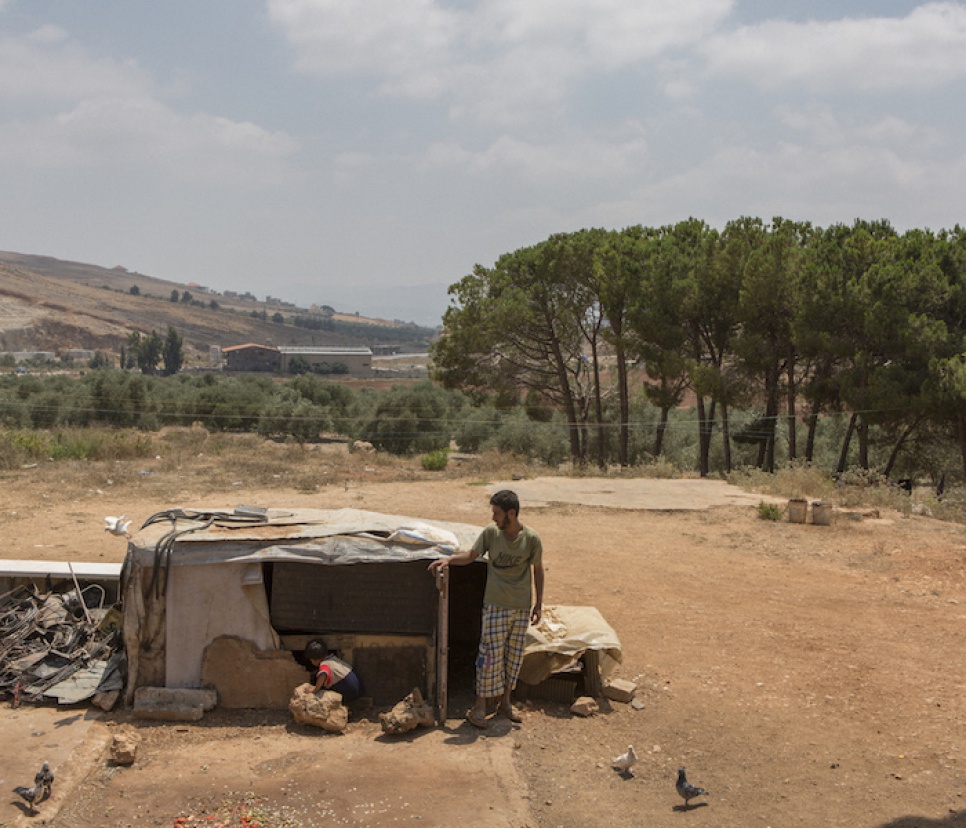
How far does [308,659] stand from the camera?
6.07 meters

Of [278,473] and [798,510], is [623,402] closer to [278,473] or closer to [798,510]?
[278,473]

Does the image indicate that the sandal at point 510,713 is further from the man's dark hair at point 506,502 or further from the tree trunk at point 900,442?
the tree trunk at point 900,442

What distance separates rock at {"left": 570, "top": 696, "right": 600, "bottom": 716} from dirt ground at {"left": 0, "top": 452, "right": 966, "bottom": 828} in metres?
0.05

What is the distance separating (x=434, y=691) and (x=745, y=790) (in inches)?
81.3

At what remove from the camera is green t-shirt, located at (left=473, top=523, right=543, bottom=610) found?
563 centimetres

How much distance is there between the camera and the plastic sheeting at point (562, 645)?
245 inches

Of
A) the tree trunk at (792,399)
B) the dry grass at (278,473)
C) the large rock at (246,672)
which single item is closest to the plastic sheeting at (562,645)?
the large rock at (246,672)

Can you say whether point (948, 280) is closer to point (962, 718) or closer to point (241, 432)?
point (962, 718)

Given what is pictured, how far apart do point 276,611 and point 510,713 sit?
5.74 feet

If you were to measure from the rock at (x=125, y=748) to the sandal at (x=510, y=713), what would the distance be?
7.66 feet

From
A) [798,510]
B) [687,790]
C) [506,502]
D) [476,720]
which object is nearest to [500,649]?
[476,720]

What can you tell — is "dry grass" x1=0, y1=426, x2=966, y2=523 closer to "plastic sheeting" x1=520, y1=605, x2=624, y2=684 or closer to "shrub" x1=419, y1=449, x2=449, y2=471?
"shrub" x1=419, y1=449, x2=449, y2=471

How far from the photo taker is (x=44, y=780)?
459 centimetres

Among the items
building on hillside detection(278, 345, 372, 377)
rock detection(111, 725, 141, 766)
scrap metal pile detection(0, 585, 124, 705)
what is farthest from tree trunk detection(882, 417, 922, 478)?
building on hillside detection(278, 345, 372, 377)
